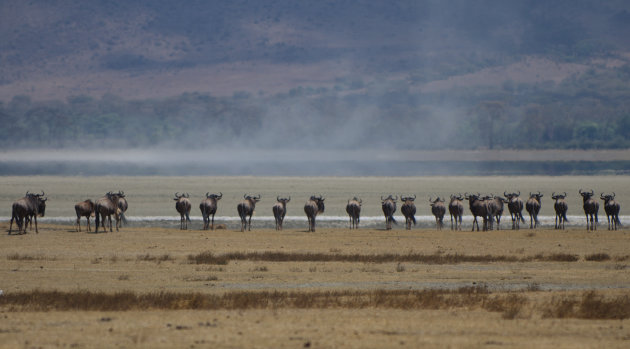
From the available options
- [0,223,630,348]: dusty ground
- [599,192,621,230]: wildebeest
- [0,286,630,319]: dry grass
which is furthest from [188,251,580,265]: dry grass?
[599,192,621,230]: wildebeest

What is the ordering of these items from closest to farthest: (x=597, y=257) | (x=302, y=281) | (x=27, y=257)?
(x=302, y=281) < (x=27, y=257) < (x=597, y=257)

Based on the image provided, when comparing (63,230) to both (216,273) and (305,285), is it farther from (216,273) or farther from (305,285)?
(305,285)

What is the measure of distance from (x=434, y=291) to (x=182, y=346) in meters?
7.05

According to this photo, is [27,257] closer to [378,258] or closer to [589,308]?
[378,258]

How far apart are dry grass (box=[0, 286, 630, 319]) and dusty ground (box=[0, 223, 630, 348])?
414mm

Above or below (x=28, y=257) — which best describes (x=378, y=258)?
below

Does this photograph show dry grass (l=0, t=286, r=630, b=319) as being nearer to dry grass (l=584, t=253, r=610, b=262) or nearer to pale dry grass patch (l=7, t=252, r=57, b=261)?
pale dry grass patch (l=7, t=252, r=57, b=261)

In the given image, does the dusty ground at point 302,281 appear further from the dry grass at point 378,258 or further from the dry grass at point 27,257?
the dry grass at point 378,258

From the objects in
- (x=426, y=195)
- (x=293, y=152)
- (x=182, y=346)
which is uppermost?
(x=293, y=152)

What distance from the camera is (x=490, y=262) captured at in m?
26.2

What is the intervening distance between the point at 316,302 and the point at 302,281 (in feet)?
12.4

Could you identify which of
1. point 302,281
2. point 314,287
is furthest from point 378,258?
point 314,287

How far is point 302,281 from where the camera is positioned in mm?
21906

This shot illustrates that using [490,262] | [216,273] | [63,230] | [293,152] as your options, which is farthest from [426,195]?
[293,152]
